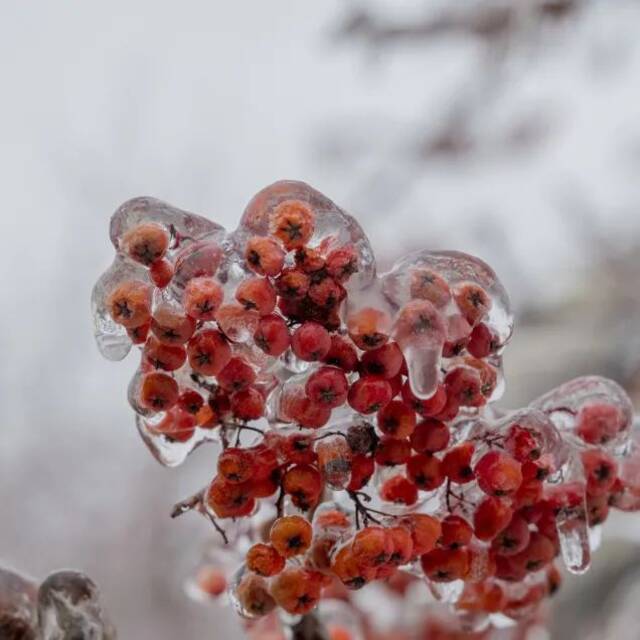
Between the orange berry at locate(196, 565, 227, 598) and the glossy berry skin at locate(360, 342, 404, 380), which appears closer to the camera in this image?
the glossy berry skin at locate(360, 342, 404, 380)

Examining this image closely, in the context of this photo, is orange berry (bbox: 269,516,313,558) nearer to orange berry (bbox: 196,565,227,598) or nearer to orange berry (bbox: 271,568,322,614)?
orange berry (bbox: 271,568,322,614)

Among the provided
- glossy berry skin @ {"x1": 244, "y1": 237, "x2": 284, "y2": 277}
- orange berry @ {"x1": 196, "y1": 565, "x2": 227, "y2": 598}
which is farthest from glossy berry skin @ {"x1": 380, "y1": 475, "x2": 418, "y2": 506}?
orange berry @ {"x1": 196, "y1": 565, "x2": 227, "y2": 598}

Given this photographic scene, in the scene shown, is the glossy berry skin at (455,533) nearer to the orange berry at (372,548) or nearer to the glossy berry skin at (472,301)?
the orange berry at (372,548)

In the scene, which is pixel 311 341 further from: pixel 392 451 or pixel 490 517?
pixel 490 517

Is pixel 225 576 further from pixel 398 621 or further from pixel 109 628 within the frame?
pixel 398 621

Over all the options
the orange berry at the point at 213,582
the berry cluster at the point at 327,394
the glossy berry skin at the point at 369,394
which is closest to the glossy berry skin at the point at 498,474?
the berry cluster at the point at 327,394

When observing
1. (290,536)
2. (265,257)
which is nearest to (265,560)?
(290,536)
